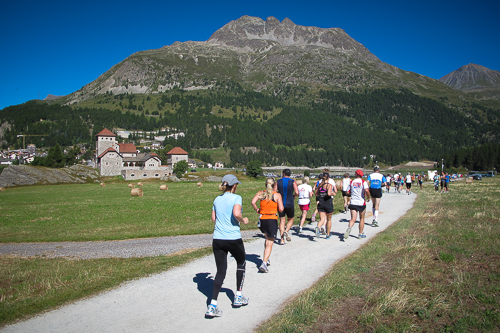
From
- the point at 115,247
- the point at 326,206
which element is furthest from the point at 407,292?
the point at 115,247

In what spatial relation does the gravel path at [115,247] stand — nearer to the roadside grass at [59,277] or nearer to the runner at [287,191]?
the roadside grass at [59,277]

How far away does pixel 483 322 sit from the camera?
212 inches

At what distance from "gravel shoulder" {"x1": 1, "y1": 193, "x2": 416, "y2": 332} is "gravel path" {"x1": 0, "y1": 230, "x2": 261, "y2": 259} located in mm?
3057

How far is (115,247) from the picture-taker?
43.9ft

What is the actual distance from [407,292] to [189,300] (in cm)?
459

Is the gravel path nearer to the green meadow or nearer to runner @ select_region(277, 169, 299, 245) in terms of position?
the green meadow

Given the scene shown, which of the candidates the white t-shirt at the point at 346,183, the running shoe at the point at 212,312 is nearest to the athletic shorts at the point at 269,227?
the running shoe at the point at 212,312

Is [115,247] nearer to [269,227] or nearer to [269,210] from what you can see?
[269,227]

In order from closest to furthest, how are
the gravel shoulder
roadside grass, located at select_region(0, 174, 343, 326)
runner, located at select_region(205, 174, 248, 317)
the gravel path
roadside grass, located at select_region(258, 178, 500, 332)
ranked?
roadside grass, located at select_region(258, 178, 500, 332)
the gravel shoulder
runner, located at select_region(205, 174, 248, 317)
roadside grass, located at select_region(0, 174, 343, 326)
the gravel path

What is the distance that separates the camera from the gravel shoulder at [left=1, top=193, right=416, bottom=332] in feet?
19.1

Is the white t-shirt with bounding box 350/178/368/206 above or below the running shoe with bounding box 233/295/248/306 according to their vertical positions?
above

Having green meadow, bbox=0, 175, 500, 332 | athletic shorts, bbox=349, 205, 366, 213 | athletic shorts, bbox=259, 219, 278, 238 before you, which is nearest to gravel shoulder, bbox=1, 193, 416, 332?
green meadow, bbox=0, 175, 500, 332

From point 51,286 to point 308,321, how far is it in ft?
21.2

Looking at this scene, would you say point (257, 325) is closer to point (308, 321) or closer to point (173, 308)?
point (308, 321)
